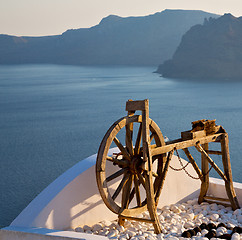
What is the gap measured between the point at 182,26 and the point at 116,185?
116478 millimetres

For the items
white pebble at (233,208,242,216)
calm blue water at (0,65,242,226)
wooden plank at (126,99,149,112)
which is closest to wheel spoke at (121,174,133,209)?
wooden plank at (126,99,149,112)

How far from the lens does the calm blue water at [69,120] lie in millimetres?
21311

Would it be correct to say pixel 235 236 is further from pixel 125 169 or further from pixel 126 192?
pixel 125 169

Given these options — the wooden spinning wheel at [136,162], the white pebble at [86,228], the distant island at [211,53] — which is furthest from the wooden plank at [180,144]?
the distant island at [211,53]

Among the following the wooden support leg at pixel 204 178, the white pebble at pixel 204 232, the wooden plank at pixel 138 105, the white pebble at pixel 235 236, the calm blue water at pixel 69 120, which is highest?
the wooden plank at pixel 138 105

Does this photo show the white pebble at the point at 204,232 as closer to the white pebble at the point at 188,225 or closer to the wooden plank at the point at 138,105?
the white pebble at the point at 188,225

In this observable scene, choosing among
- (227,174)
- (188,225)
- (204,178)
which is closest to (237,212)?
(227,174)

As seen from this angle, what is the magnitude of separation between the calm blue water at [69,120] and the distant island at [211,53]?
415 centimetres

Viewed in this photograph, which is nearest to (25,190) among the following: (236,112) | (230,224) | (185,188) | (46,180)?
(46,180)

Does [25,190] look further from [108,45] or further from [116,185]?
[108,45]

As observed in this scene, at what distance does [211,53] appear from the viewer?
75875mm

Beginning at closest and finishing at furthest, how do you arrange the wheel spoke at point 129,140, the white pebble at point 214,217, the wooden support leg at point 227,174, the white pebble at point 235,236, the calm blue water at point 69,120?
the white pebble at point 235,236 < the wheel spoke at point 129,140 < the white pebble at point 214,217 < the wooden support leg at point 227,174 < the calm blue water at point 69,120

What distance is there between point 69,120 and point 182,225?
1323 inches

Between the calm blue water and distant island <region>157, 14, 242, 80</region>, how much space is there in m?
4.15
